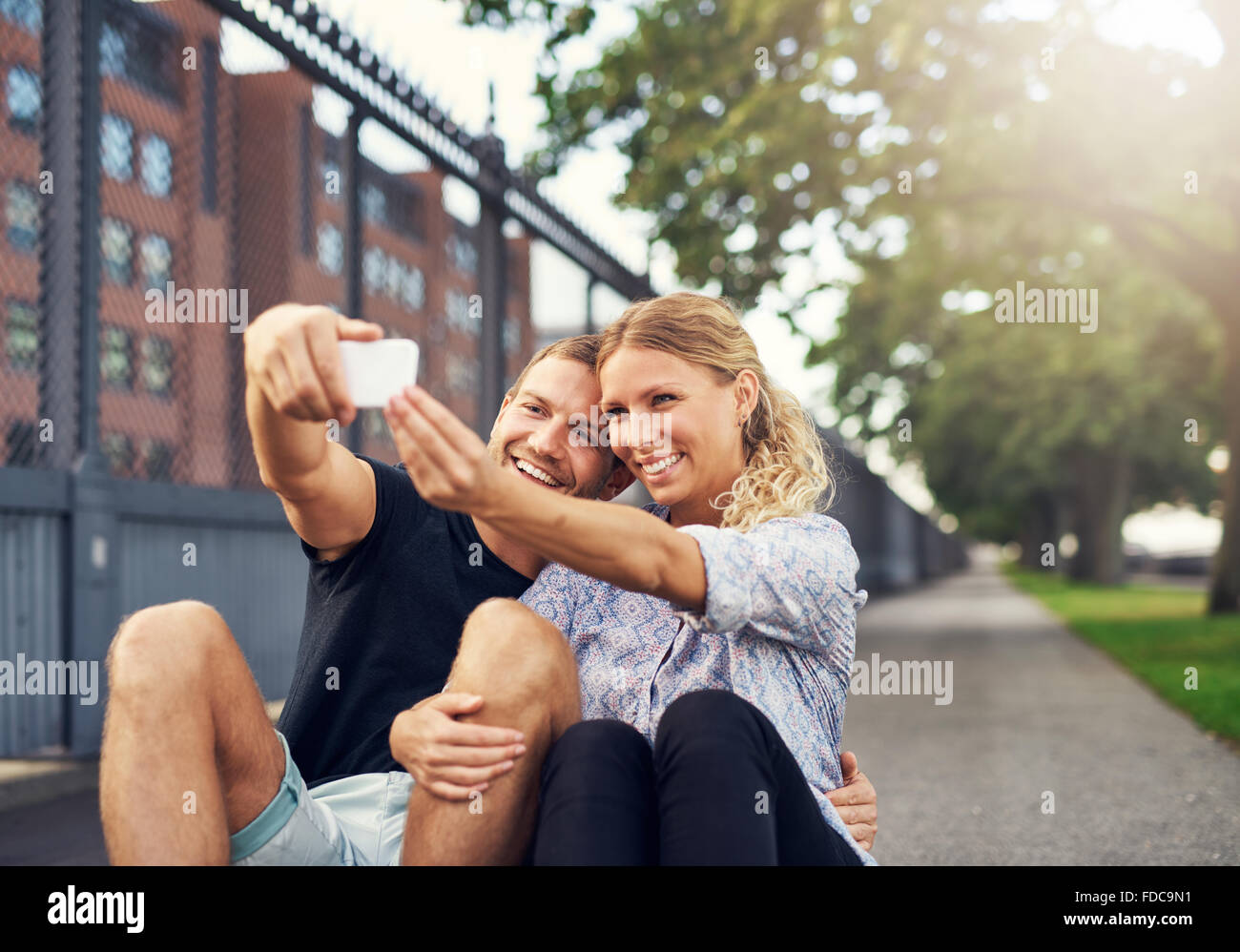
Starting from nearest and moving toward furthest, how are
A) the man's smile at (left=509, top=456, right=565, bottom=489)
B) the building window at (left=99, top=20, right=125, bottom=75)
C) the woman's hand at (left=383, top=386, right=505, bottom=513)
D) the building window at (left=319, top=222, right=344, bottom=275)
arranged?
the woman's hand at (left=383, top=386, right=505, bottom=513)
the man's smile at (left=509, top=456, right=565, bottom=489)
the building window at (left=99, top=20, right=125, bottom=75)
the building window at (left=319, top=222, right=344, bottom=275)

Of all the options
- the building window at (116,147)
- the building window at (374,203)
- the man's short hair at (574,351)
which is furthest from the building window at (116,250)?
the man's short hair at (574,351)

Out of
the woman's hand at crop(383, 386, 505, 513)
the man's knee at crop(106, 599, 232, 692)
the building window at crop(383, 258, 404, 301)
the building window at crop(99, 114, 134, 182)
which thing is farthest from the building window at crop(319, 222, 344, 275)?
the woman's hand at crop(383, 386, 505, 513)

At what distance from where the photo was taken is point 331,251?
22.2ft

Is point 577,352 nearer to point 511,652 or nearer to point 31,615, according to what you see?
point 511,652

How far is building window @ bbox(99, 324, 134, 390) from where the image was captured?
537 centimetres

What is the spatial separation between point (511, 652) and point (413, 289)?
5842mm

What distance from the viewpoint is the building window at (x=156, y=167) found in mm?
5832

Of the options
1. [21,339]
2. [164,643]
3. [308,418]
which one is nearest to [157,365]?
[21,339]

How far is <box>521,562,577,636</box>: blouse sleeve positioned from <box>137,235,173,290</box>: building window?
3927 mm

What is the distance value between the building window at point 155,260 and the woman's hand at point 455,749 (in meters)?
4.29

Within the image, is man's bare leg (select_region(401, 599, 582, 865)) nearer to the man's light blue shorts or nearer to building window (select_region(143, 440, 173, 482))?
the man's light blue shorts

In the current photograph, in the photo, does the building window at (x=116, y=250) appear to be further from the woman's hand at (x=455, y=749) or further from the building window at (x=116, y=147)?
the woman's hand at (x=455, y=749)
